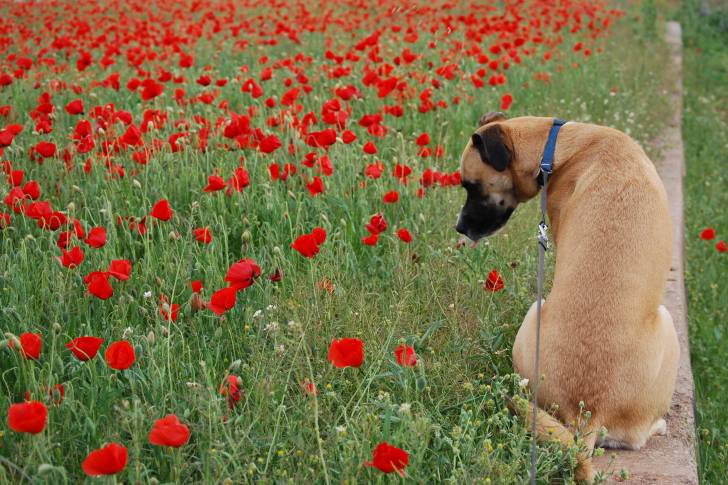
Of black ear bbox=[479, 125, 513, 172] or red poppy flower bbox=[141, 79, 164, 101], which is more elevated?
red poppy flower bbox=[141, 79, 164, 101]

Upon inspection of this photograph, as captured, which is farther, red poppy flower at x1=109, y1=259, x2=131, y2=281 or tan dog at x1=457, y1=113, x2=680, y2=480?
tan dog at x1=457, y1=113, x2=680, y2=480

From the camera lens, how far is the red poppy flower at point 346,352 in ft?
7.71

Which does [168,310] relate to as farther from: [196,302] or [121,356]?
[121,356]

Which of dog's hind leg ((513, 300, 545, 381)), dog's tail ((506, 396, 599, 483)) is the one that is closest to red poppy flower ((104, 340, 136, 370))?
dog's tail ((506, 396, 599, 483))

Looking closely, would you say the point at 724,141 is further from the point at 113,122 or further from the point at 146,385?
the point at 146,385

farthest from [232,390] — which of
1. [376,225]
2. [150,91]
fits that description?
[150,91]

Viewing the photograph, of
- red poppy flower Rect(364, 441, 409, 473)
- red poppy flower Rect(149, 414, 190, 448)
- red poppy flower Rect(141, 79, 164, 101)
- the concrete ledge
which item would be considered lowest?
the concrete ledge

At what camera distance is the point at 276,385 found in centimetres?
293

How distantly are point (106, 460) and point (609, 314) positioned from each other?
184 cm

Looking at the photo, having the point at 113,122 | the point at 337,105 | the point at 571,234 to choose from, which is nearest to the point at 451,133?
the point at 337,105

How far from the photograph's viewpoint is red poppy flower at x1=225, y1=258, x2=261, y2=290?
280cm

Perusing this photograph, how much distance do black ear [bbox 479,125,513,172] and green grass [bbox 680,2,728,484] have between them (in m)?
1.53

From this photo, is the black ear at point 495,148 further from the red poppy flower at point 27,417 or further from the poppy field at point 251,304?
the red poppy flower at point 27,417

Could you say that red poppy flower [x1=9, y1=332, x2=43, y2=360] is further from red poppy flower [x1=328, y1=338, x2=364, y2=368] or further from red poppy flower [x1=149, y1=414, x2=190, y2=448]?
red poppy flower [x1=328, y1=338, x2=364, y2=368]
